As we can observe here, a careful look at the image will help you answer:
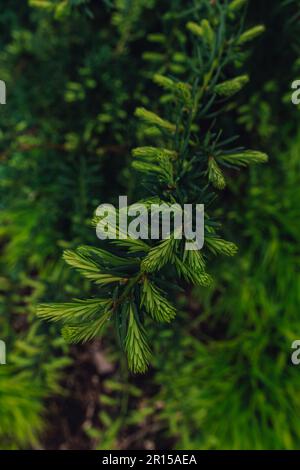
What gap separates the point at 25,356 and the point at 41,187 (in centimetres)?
60

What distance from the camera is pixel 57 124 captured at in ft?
4.31

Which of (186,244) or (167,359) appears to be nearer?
(186,244)

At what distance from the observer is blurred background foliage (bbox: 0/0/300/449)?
1.20 m

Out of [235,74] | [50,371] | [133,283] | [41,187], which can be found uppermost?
[235,74]

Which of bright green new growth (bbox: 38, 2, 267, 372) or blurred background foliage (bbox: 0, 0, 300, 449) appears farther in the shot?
blurred background foliage (bbox: 0, 0, 300, 449)

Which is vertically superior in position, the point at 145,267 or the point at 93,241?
the point at 93,241

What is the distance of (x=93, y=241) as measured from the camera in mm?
1100

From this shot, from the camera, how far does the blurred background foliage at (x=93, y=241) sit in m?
1.20

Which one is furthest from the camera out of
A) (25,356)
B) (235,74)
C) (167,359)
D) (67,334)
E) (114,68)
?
(25,356)

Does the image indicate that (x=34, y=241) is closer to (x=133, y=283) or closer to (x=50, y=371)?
(x=50, y=371)

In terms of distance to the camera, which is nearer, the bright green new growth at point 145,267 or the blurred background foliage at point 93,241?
the bright green new growth at point 145,267

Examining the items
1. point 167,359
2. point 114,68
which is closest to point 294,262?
point 167,359

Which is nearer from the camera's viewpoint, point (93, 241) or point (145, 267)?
point (145, 267)

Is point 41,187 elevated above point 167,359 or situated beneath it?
elevated above
